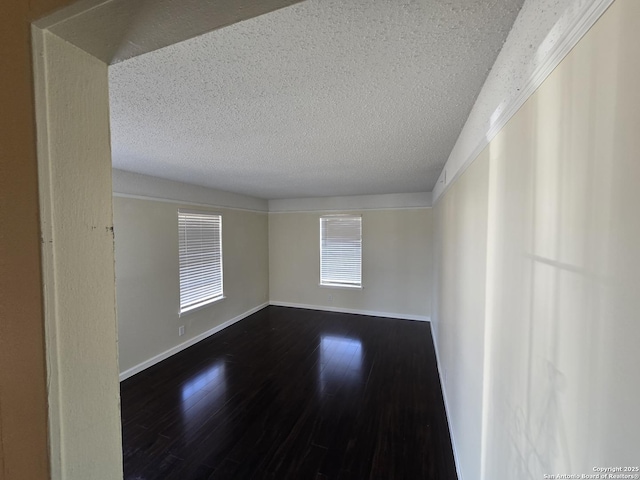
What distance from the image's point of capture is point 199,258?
13.3 ft

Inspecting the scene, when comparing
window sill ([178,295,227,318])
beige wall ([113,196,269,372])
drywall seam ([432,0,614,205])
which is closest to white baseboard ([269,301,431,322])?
beige wall ([113,196,269,372])

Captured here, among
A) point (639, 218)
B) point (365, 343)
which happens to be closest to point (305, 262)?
point (365, 343)

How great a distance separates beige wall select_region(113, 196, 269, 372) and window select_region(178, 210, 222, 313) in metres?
0.10

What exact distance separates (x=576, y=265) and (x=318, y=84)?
114cm

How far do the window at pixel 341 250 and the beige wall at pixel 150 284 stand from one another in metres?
1.90

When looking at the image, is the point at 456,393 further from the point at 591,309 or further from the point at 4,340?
the point at 4,340

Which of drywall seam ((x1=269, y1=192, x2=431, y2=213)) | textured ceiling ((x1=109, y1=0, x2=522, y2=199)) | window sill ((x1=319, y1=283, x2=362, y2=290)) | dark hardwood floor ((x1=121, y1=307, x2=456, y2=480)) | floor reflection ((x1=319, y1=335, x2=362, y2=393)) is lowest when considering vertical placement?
dark hardwood floor ((x1=121, y1=307, x2=456, y2=480))

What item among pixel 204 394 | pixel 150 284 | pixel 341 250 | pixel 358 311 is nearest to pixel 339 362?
pixel 204 394

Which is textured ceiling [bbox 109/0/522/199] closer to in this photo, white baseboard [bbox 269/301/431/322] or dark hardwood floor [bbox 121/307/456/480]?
dark hardwood floor [bbox 121/307/456/480]

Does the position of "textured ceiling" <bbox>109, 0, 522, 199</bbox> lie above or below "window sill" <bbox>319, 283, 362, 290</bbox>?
above

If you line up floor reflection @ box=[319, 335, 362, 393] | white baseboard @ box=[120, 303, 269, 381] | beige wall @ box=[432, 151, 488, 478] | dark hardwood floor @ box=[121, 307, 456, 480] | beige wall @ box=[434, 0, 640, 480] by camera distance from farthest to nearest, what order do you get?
white baseboard @ box=[120, 303, 269, 381]
floor reflection @ box=[319, 335, 362, 393]
dark hardwood floor @ box=[121, 307, 456, 480]
beige wall @ box=[432, 151, 488, 478]
beige wall @ box=[434, 0, 640, 480]

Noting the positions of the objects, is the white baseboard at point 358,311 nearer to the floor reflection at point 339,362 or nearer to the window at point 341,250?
the window at point 341,250

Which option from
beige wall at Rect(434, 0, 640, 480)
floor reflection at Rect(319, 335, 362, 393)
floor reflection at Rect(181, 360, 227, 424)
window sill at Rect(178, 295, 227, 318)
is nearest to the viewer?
beige wall at Rect(434, 0, 640, 480)

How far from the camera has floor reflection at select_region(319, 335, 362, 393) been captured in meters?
2.90
